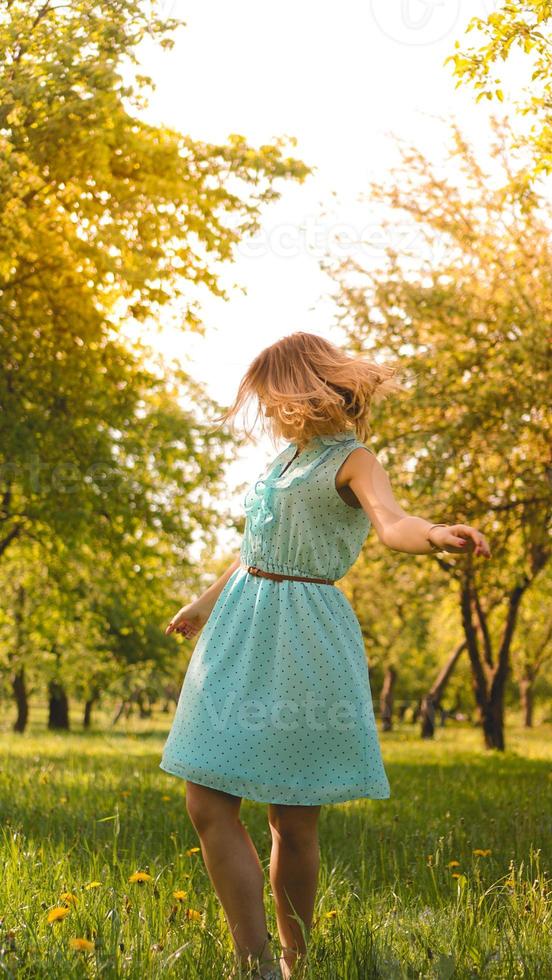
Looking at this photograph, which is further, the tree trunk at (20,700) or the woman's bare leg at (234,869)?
the tree trunk at (20,700)

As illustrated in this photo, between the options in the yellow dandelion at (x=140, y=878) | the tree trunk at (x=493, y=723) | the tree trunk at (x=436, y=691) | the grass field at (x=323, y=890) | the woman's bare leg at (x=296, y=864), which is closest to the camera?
the grass field at (x=323, y=890)

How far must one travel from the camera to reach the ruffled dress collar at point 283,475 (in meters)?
3.00

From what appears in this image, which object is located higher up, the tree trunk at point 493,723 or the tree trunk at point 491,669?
the tree trunk at point 491,669

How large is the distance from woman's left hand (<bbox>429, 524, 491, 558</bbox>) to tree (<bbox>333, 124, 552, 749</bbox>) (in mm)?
6303

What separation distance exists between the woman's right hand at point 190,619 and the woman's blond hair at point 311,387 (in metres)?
0.62

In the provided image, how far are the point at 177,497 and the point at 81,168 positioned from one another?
8.25 metres

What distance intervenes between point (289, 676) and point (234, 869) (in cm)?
53

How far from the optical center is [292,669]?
2.81 meters

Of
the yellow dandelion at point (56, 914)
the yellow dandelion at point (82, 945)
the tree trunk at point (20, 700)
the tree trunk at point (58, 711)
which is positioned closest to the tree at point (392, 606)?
the yellow dandelion at point (56, 914)

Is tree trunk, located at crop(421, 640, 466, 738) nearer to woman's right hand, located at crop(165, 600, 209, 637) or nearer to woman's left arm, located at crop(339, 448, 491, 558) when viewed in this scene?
woman's right hand, located at crop(165, 600, 209, 637)

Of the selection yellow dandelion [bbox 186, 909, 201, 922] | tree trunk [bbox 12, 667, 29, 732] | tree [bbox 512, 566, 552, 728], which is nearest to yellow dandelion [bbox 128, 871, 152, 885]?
yellow dandelion [bbox 186, 909, 201, 922]

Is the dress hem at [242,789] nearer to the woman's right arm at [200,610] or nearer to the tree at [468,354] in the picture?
the woman's right arm at [200,610]

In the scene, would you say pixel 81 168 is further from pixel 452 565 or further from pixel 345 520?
pixel 452 565

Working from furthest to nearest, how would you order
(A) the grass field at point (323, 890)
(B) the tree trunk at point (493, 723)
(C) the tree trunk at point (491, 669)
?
(B) the tree trunk at point (493, 723) → (C) the tree trunk at point (491, 669) → (A) the grass field at point (323, 890)
